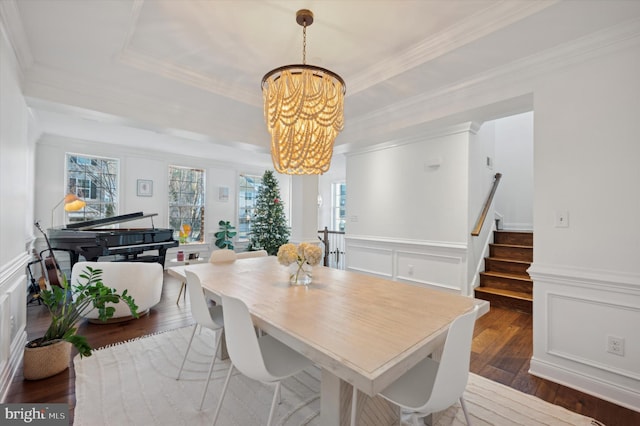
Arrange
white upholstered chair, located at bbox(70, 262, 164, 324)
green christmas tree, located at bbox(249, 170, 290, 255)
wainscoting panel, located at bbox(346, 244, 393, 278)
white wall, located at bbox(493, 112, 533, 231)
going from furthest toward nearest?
green christmas tree, located at bbox(249, 170, 290, 255)
white wall, located at bbox(493, 112, 533, 231)
wainscoting panel, located at bbox(346, 244, 393, 278)
white upholstered chair, located at bbox(70, 262, 164, 324)

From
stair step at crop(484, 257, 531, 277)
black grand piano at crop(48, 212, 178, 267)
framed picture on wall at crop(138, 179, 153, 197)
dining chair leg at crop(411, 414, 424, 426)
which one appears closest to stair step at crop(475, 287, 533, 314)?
stair step at crop(484, 257, 531, 277)

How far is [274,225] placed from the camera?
6.75m

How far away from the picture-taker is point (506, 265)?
13.4ft

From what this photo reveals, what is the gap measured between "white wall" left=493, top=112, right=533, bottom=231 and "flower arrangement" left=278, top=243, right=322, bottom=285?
4.58 m

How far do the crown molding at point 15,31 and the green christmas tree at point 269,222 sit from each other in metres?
4.67

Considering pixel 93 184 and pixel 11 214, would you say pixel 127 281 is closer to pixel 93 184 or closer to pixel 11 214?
pixel 11 214

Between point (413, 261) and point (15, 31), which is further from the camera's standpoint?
point (413, 261)

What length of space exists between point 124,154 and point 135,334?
413 cm

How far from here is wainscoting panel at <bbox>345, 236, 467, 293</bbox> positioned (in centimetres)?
366

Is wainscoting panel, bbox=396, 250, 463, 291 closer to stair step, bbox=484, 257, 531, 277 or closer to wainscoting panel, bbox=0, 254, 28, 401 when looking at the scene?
stair step, bbox=484, 257, 531, 277

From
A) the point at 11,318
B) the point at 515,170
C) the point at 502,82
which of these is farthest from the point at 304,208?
the point at 515,170

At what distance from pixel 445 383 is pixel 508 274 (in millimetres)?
3621

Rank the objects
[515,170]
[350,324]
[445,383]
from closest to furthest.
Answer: [445,383] < [350,324] < [515,170]

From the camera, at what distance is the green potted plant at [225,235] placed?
6.73 meters
